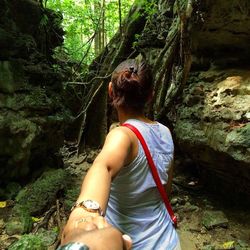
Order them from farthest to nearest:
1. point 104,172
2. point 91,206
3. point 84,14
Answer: point 84,14
point 104,172
point 91,206

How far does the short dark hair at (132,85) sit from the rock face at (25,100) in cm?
316

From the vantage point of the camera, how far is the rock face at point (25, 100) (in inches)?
169

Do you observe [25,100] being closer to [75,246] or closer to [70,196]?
[70,196]


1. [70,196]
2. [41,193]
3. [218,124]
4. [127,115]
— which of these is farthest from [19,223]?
[127,115]

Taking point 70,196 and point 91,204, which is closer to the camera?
point 91,204

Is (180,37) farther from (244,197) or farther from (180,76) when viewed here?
(244,197)

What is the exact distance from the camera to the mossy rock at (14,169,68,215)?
158 inches

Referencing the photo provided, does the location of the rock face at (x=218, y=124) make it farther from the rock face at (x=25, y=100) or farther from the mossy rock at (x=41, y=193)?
the rock face at (x=25, y=100)

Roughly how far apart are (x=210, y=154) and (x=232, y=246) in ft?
3.46

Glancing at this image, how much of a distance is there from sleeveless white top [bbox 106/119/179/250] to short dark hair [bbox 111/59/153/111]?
83 millimetres

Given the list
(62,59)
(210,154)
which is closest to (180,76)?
(210,154)

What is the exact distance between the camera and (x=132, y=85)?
1.29 meters

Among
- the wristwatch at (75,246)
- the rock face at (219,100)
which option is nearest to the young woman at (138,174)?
the wristwatch at (75,246)

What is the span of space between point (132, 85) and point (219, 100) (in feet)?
9.05
